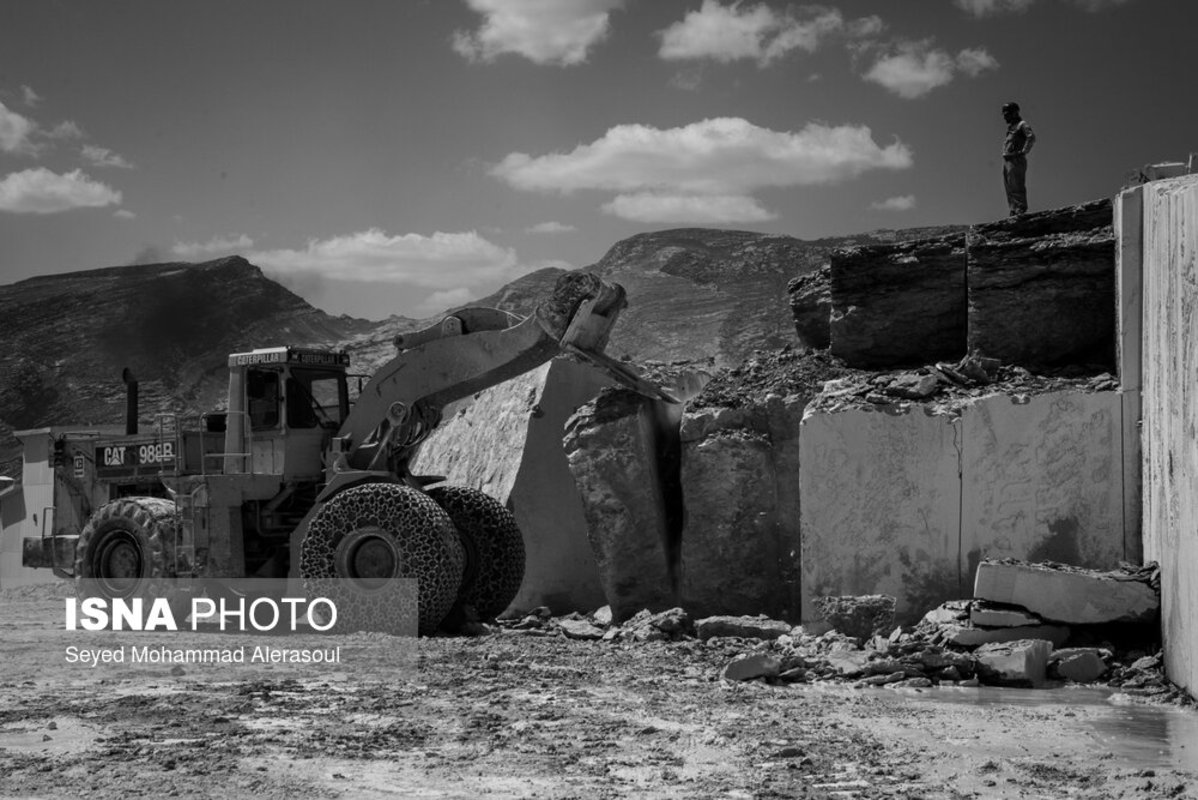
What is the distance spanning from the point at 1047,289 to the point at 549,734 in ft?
22.2

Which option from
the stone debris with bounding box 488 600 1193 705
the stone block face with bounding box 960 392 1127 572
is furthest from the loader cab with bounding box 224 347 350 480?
the stone block face with bounding box 960 392 1127 572

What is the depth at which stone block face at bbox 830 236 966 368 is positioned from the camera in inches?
516

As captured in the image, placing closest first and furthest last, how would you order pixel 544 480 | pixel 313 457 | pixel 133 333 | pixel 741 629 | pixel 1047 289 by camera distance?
pixel 741 629 < pixel 1047 289 < pixel 313 457 < pixel 544 480 < pixel 133 333

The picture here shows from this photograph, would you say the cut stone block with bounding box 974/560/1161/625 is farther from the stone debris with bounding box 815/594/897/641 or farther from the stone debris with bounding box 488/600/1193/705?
the stone debris with bounding box 815/594/897/641

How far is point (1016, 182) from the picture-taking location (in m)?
14.6

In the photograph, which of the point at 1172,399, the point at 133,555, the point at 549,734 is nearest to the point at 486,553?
the point at 133,555

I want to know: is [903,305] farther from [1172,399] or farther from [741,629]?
[1172,399]

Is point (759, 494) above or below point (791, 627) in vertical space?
above

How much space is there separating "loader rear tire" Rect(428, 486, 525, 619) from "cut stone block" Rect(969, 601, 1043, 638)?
15.4 feet

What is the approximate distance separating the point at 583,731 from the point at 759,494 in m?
5.57

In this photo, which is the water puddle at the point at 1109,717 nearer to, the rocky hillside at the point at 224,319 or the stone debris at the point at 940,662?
the stone debris at the point at 940,662

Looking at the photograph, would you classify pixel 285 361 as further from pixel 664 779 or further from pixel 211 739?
pixel 664 779

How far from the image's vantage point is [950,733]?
780 centimetres

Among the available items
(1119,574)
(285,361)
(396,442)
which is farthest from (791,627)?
(285,361)
